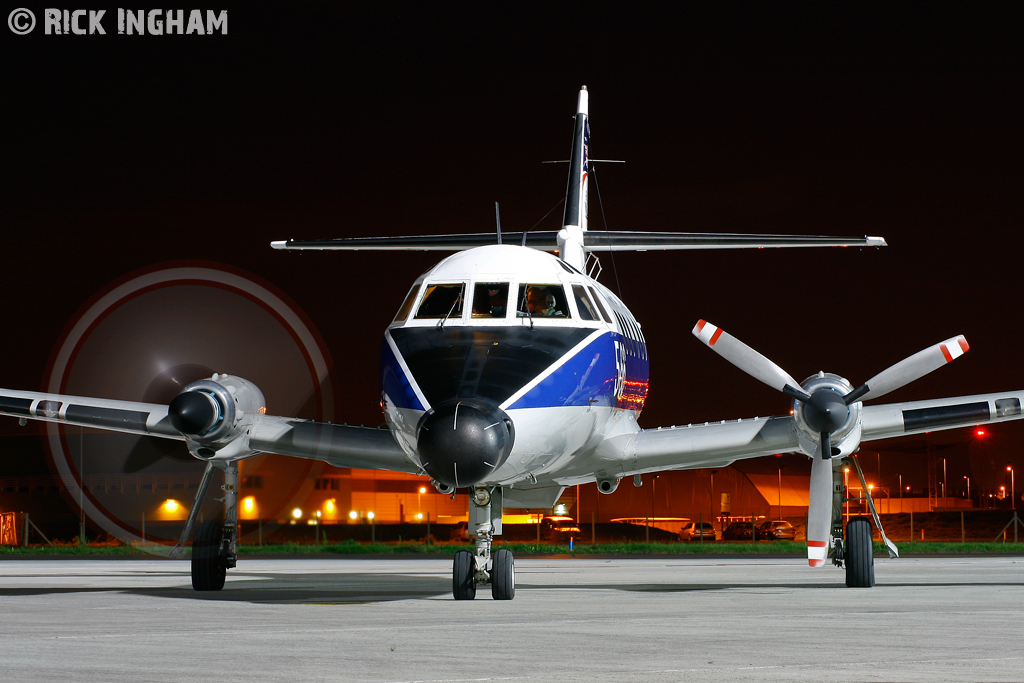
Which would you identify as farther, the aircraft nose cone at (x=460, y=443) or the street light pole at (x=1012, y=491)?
the street light pole at (x=1012, y=491)

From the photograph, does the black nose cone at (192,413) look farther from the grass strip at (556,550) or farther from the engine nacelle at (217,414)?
the grass strip at (556,550)

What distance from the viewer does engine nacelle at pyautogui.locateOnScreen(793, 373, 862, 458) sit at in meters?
16.8

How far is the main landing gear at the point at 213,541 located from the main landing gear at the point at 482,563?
17.5 ft

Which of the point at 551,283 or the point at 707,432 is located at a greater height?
the point at 551,283

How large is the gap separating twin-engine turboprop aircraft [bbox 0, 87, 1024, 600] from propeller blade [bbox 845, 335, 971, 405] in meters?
0.02

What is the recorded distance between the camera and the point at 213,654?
28.7 ft

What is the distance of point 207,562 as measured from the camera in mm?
18688

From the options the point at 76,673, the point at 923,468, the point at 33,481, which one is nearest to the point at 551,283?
the point at 76,673

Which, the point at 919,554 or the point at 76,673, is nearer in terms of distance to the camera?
the point at 76,673

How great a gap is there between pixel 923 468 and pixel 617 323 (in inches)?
3524

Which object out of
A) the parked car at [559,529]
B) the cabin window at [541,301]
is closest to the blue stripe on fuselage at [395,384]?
the cabin window at [541,301]

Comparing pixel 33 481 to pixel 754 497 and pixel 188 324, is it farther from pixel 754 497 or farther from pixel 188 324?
pixel 188 324

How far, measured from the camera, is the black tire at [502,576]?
48.5 feet

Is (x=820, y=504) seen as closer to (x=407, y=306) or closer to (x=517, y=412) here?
(x=517, y=412)
